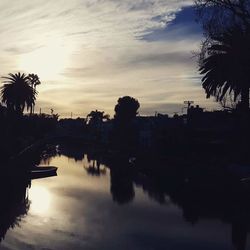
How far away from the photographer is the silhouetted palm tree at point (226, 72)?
49.4 meters

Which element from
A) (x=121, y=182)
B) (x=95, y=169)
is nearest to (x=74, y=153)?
(x=95, y=169)

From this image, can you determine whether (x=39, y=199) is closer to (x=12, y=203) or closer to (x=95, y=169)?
(x=12, y=203)

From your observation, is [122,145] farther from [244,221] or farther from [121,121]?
[244,221]

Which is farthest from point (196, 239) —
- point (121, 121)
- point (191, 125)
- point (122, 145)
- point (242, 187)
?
point (121, 121)

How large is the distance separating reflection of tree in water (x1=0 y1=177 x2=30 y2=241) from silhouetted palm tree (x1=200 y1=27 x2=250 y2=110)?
2308 centimetres

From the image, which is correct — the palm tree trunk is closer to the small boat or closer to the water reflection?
the water reflection

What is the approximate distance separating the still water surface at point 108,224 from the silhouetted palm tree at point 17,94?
46250 mm

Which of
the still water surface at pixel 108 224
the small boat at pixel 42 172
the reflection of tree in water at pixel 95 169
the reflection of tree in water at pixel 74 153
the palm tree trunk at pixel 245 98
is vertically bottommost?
the still water surface at pixel 108 224

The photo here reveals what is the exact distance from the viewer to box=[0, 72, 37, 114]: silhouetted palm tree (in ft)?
349

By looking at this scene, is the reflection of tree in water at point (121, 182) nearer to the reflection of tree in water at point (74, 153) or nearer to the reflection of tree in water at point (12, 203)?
the reflection of tree in water at point (12, 203)

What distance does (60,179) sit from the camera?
7500 cm

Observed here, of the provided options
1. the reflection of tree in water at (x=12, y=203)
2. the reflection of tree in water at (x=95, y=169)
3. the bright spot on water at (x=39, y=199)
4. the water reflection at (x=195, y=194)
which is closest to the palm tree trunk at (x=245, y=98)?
the water reflection at (x=195, y=194)

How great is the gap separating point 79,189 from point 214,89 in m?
21.8

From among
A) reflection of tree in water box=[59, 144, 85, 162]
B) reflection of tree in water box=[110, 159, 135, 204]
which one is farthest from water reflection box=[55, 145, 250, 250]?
reflection of tree in water box=[59, 144, 85, 162]
